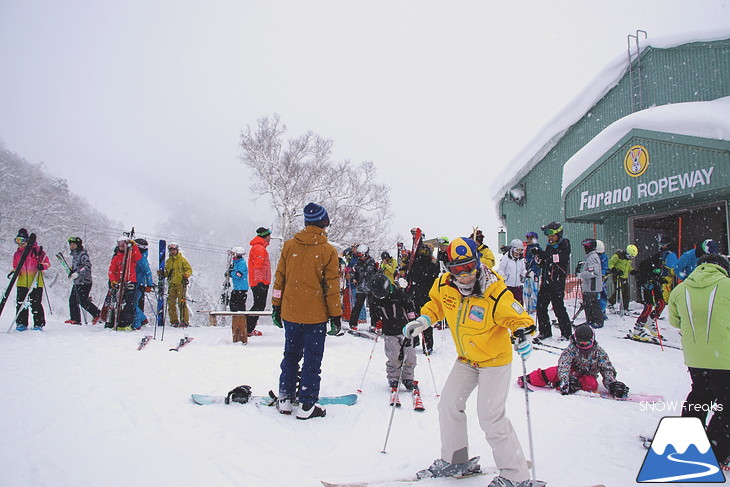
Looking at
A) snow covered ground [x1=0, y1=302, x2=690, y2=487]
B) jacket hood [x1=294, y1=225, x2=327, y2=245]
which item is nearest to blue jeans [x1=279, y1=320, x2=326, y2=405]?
snow covered ground [x1=0, y1=302, x2=690, y2=487]

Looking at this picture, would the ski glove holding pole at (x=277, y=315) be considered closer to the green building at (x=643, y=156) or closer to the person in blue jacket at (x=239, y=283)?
the person in blue jacket at (x=239, y=283)

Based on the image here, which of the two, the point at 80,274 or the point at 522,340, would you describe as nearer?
the point at 522,340

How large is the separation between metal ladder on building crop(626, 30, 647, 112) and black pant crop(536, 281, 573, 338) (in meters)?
13.3

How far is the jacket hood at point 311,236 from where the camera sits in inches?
168

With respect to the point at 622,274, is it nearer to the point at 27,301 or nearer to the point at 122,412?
the point at 122,412

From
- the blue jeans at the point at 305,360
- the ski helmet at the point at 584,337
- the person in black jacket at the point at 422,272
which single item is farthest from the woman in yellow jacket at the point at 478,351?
the person in black jacket at the point at 422,272

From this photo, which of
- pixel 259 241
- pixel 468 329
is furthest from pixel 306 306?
pixel 259 241

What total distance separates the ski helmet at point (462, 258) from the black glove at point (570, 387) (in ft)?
10.3

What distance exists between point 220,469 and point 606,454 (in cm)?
325

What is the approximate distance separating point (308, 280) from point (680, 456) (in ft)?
11.8

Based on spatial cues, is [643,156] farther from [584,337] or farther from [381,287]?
[381,287]

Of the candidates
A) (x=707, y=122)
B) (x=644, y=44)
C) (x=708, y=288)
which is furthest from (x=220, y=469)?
(x=644, y=44)

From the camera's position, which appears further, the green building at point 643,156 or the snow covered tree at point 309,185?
the snow covered tree at point 309,185

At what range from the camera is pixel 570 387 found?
5.12 meters
